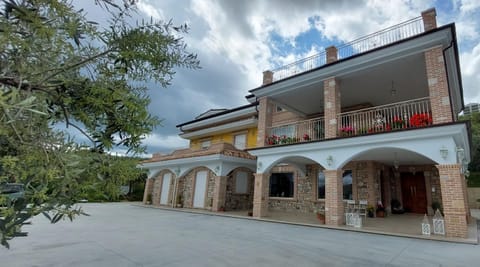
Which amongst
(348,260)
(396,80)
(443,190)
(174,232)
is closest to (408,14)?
(396,80)

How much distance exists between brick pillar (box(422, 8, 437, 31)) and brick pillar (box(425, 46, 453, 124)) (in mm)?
840

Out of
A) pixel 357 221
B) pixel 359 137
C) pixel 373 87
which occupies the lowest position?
pixel 357 221

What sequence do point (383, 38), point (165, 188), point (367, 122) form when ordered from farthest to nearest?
point (165, 188), point (367, 122), point (383, 38)

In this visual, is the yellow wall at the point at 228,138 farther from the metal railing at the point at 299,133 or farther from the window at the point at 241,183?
the metal railing at the point at 299,133

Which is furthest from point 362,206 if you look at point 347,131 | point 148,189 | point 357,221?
point 148,189

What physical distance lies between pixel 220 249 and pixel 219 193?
359 inches

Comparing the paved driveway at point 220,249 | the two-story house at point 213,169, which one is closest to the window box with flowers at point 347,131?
the paved driveway at point 220,249

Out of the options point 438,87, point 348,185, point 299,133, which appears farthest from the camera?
point 299,133

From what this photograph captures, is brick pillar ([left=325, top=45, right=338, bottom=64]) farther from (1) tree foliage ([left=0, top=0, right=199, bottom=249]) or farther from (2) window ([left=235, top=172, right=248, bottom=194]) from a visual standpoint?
(1) tree foliage ([left=0, top=0, right=199, bottom=249])

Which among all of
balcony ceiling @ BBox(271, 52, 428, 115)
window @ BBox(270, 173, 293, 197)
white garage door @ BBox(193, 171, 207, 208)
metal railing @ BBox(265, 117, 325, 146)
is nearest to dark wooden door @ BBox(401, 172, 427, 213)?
balcony ceiling @ BBox(271, 52, 428, 115)

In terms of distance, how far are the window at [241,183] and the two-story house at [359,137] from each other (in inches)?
3.4

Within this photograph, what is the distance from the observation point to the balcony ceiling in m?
10.1

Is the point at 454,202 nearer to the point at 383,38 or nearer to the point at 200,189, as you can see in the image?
the point at 383,38

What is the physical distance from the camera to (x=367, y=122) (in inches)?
464
